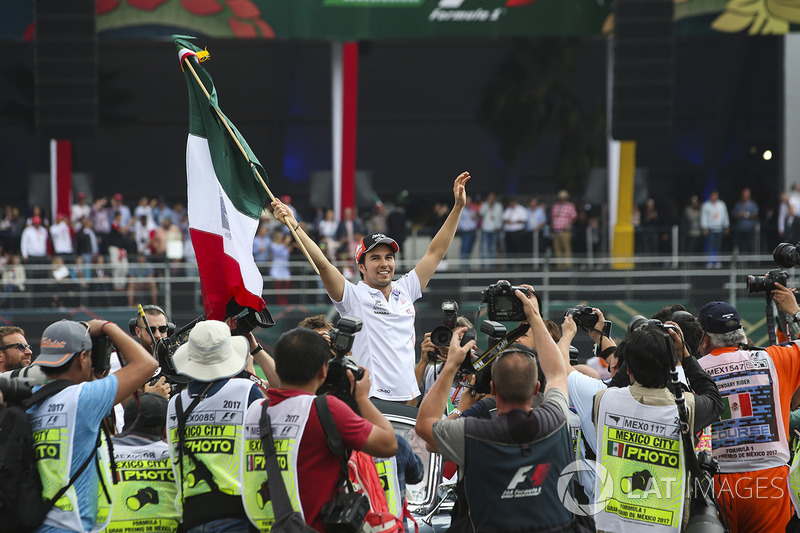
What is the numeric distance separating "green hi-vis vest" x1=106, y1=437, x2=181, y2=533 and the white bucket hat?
2.80 ft

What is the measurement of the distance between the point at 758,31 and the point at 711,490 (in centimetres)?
1818

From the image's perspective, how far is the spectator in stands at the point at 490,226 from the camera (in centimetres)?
1970

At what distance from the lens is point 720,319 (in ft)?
Result: 18.0

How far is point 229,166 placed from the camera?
21.5 feet

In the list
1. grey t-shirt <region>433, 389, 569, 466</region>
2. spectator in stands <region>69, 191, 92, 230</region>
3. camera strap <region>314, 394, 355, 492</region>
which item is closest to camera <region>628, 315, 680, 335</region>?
grey t-shirt <region>433, 389, 569, 466</region>

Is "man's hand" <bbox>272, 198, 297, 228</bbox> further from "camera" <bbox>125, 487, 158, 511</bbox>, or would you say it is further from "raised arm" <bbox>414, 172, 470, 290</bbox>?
"camera" <bbox>125, 487, 158, 511</bbox>

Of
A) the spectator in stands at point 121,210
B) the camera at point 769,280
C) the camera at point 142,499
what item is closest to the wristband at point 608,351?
the camera at point 769,280

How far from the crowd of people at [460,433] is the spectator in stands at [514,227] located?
46.9ft

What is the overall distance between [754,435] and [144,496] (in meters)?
3.29

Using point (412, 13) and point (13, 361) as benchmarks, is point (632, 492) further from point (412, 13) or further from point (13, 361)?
point (412, 13)

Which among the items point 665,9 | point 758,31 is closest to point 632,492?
point 665,9

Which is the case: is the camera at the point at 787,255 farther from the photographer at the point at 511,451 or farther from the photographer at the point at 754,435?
the photographer at the point at 511,451

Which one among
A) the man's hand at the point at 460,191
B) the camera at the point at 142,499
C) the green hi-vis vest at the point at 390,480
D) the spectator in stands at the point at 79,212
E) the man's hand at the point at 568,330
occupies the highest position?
the spectator in stands at the point at 79,212

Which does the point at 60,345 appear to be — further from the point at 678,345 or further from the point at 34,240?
the point at 34,240
